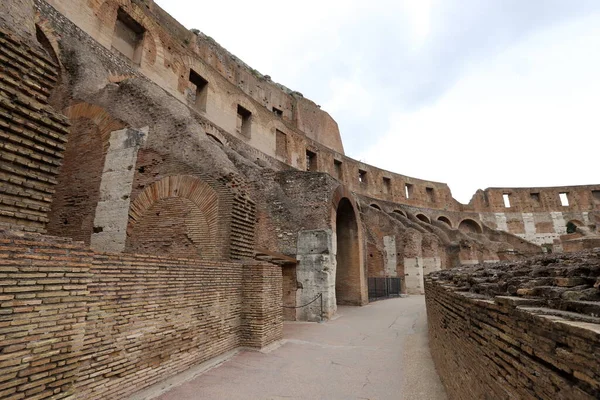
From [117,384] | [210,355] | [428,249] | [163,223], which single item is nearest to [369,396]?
[210,355]

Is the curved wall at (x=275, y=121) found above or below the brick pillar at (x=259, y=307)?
above

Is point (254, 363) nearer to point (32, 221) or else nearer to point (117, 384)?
point (117, 384)

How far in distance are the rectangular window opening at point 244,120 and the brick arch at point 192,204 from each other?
9.10 m

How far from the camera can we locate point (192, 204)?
6523 millimetres

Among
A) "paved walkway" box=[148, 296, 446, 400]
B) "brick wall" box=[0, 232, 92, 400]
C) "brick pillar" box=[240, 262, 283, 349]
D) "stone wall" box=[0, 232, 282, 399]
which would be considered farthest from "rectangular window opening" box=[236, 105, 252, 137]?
"brick wall" box=[0, 232, 92, 400]

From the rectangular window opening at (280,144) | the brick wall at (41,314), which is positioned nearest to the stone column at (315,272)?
the brick wall at (41,314)

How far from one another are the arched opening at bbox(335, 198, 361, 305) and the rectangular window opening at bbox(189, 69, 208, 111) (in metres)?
7.49

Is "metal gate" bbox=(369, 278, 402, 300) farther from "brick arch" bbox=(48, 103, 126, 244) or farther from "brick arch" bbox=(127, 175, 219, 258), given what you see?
"brick arch" bbox=(48, 103, 126, 244)

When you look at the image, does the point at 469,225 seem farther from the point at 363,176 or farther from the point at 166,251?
the point at 166,251

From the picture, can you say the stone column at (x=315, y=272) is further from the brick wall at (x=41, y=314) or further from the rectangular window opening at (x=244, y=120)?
the rectangular window opening at (x=244, y=120)

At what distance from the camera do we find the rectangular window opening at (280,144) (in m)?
17.8

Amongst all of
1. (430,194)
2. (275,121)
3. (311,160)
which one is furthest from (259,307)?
(430,194)

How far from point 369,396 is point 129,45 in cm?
1299

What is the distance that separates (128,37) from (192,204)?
8.56 metres
